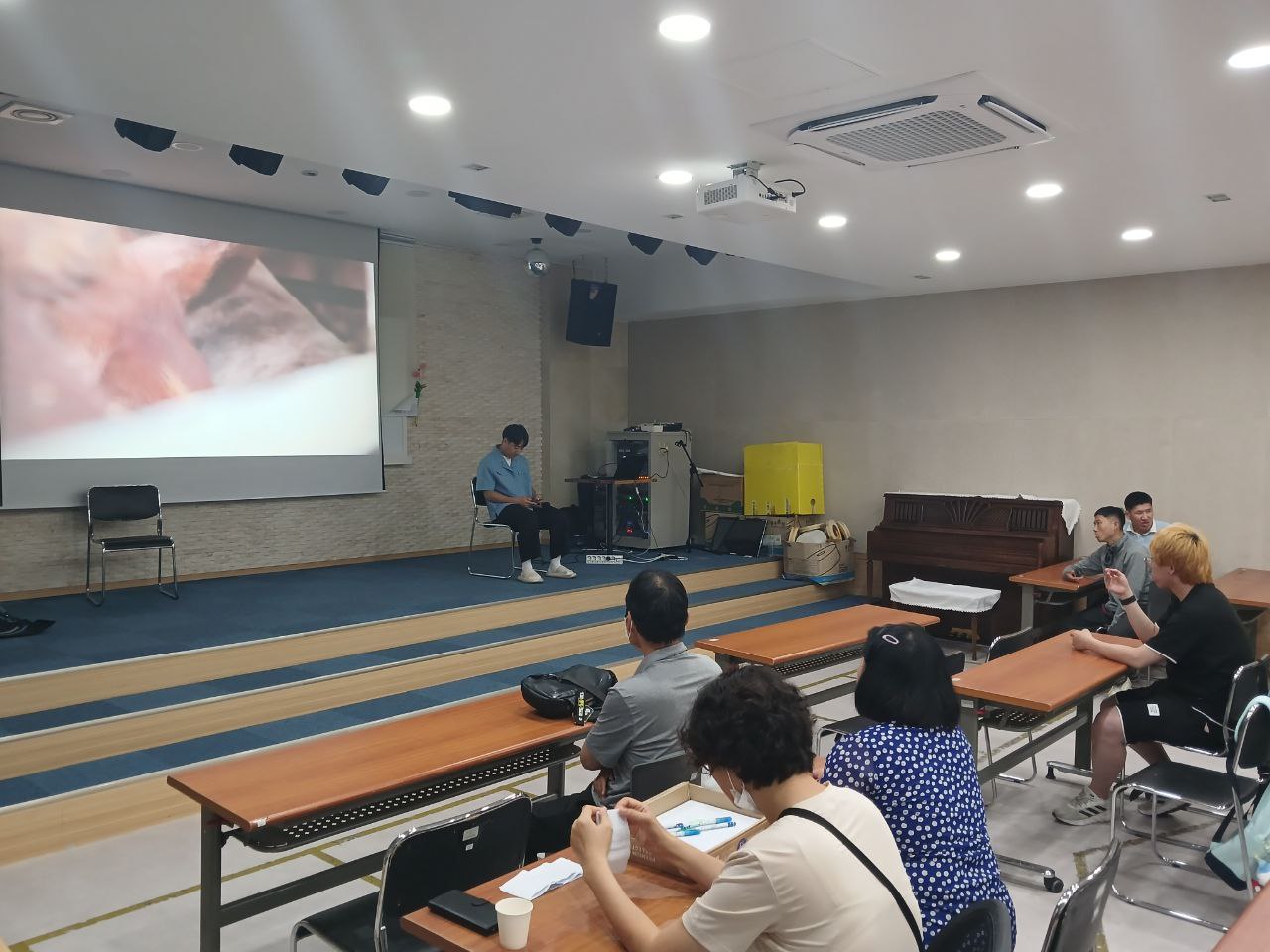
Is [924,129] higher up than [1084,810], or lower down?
higher up

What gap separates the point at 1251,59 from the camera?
3186 mm

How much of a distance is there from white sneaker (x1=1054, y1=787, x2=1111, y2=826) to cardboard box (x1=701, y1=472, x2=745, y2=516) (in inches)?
220

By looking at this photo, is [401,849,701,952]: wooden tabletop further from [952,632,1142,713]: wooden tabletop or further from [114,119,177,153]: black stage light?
[114,119,177,153]: black stage light

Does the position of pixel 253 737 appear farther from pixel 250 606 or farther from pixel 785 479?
pixel 785 479

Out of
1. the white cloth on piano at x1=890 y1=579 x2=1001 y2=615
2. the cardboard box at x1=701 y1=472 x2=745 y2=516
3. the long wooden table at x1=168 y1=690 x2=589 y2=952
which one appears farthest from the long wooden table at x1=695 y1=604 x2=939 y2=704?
the cardboard box at x1=701 y1=472 x2=745 y2=516

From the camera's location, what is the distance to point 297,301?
26.2ft

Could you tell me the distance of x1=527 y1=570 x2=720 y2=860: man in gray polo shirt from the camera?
8.50 feet

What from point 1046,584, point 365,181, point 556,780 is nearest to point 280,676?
point 556,780

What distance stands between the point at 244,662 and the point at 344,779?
10.4ft

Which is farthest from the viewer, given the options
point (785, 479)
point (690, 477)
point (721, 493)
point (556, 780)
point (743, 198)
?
point (690, 477)

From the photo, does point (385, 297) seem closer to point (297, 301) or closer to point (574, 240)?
point (297, 301)

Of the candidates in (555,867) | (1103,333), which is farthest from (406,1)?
(1103,333)

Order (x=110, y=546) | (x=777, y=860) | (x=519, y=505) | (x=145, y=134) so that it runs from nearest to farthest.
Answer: (x=777, y=860)
(x=145, y=134)
(x=110, y=546)
(x=519, y=505)

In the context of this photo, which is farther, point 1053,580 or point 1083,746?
point 1053,580
